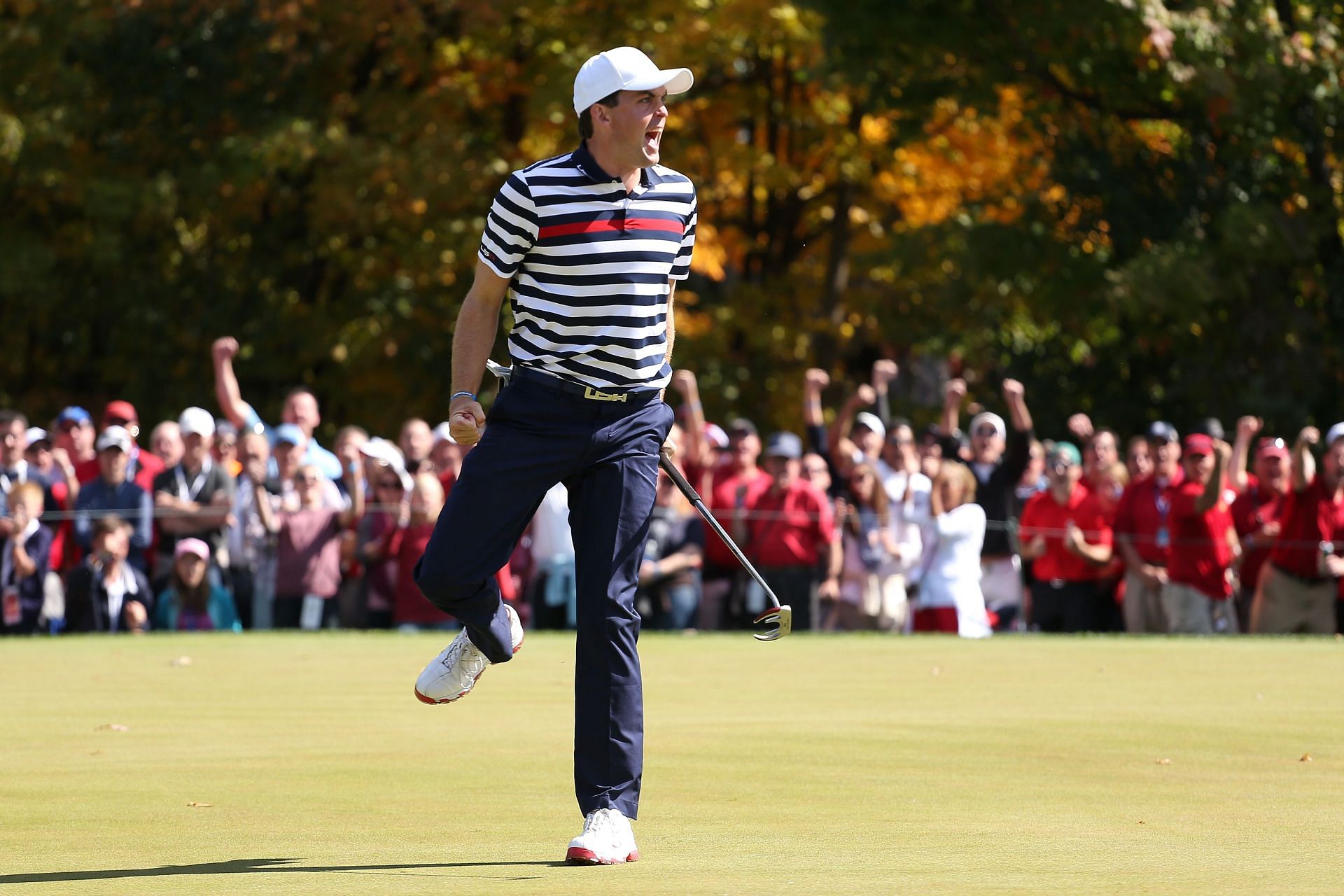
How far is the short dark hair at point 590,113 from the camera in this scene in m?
6.11

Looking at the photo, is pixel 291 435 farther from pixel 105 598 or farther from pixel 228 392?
pixel 105 598

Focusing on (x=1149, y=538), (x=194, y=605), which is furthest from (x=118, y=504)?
(x=1149, y=538)

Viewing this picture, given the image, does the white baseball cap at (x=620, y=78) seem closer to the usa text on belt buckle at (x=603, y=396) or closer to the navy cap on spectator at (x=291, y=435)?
the usa text on belt buckle at (x=603, y=396)

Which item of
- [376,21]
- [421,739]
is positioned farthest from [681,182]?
[376,21]

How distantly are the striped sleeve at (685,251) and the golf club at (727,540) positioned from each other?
0.51m

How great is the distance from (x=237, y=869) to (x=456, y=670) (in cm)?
109

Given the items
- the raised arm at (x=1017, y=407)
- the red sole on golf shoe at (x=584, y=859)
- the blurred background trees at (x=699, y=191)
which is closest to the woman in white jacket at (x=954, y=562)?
the raised arm at (x=1017, y=407)

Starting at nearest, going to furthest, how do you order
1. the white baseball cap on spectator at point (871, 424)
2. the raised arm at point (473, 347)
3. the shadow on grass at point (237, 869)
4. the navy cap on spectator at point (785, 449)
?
the shadow on grass at point (237, 869) → the raised arm at point (473, 347) → the navy cap on spectator at point (785, 449) → the white baseball cap on spectator at point (871, 424)

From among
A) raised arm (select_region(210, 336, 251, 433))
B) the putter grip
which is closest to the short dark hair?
the putter grip

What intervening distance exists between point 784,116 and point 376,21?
17.1ft

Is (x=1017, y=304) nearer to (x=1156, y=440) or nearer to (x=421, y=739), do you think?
(x=1156, y=440)

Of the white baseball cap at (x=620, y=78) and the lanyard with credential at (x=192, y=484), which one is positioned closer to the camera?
the white baseball cap at (x=620, y=78)

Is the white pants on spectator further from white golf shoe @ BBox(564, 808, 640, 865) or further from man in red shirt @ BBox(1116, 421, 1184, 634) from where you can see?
white golf shoe @ BBox(564, 808, 640, 865)

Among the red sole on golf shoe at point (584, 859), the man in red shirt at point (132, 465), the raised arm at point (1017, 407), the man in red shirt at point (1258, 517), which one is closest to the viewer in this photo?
the red sole on golf shoe at point (584, 859)
